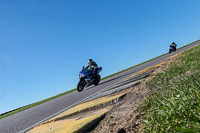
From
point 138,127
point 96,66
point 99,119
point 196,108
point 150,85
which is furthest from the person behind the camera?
point 96,66

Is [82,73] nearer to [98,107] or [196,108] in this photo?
[98,107]

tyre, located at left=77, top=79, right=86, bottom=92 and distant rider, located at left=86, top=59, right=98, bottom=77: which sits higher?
distant rider, located at left=86, top=59, right=98, bottom=77

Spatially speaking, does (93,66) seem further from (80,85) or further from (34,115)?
(34,115)

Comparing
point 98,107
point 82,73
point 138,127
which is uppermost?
point 82,73

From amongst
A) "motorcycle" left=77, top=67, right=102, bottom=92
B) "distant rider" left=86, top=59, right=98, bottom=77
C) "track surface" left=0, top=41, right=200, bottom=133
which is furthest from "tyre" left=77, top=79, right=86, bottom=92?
"track surface" left=0, top=41, right=200, bottom=133

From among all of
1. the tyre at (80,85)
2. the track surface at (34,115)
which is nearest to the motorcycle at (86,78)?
the tyre at (80,85)

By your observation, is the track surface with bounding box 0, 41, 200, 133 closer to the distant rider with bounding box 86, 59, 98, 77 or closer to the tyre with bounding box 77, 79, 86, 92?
the tyre with bounding box 77, 79, 86, 92

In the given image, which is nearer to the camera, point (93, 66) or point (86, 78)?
point (86, 78)

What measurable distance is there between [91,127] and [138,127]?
0.53 m

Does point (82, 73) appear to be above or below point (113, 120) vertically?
above

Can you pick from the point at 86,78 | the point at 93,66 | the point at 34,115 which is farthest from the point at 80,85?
the point at 34,115

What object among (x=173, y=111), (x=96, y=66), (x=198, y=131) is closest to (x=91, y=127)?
(x=173, y=111)

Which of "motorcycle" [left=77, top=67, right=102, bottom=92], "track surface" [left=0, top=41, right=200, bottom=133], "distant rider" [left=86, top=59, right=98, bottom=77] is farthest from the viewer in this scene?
"distant rider" [left=86, top=59, right=98, bottom=77]

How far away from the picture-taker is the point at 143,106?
183cm
